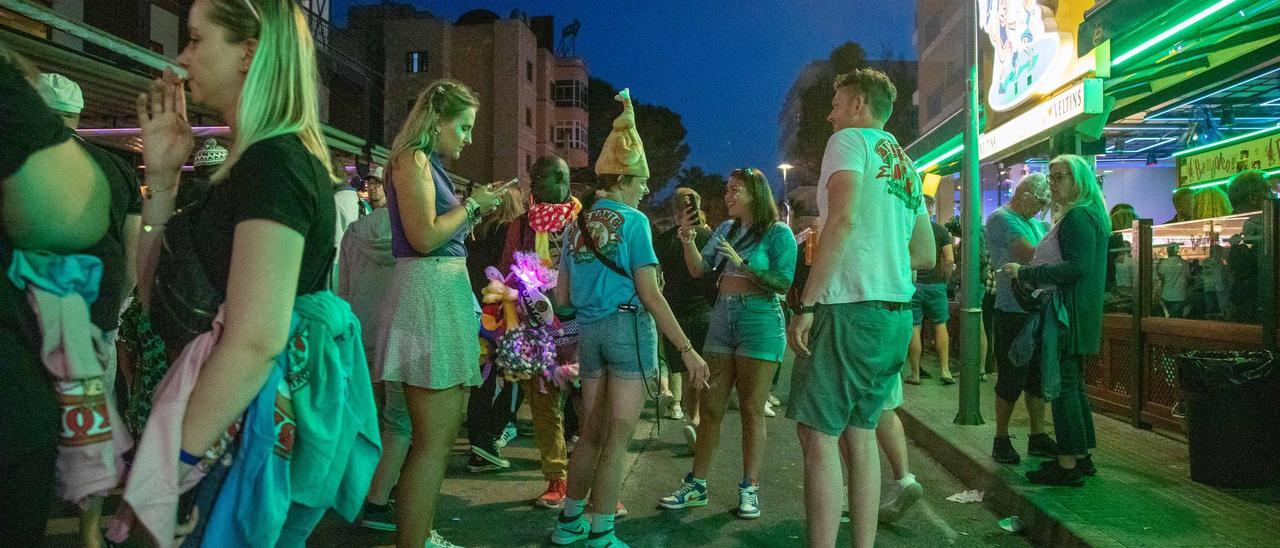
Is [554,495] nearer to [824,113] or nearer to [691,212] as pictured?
[691,212]

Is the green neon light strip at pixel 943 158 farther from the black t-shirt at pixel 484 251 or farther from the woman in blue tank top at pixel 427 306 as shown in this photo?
the woman in blue tank top at pixel 427 306

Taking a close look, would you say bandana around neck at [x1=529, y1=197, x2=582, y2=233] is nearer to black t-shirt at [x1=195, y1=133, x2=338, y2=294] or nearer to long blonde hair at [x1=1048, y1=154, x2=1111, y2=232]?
long blonde hair at [x1=1048, y1=154, x2=1111, y2=232]

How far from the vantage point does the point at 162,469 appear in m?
1.51

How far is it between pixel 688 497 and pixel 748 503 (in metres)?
0.37

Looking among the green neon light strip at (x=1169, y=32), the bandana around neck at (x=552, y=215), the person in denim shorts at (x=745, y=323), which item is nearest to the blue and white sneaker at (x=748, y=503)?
the person in denim shorts at (x=745, y=323)

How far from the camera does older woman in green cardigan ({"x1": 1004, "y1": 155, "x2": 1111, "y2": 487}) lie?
496 cm

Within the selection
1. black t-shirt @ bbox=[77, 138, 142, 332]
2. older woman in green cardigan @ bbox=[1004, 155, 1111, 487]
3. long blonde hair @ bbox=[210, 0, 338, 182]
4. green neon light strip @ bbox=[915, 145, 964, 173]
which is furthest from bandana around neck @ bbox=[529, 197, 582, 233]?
green neon light strip @ bbox=[915, 145, 964, 173]

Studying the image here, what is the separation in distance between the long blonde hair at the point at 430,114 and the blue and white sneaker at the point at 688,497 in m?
2.56

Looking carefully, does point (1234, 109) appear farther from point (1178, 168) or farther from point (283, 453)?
point (283, 453)

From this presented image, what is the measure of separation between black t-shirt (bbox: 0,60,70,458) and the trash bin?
5483 mm

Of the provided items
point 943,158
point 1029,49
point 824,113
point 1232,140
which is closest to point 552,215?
point 1029,49

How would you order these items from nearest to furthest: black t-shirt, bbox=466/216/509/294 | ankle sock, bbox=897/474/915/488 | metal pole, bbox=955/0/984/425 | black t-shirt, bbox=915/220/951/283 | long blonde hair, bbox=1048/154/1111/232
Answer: ankle sock, bbox=897/474/915/488 < long blonde hair, bbox=1048/154/1111/232 < black t-shirt, bbox=466/216/509/294 < metal pole, bbox=955/0/984/425 < black t-shirt, bbox=915/220/951/283

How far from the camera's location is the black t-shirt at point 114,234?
115 inches

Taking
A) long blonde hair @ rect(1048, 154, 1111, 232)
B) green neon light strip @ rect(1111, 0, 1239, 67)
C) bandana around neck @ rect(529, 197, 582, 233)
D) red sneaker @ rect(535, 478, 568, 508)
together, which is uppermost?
green neon light strip @ rect(1111, 0, 1239, 67)
